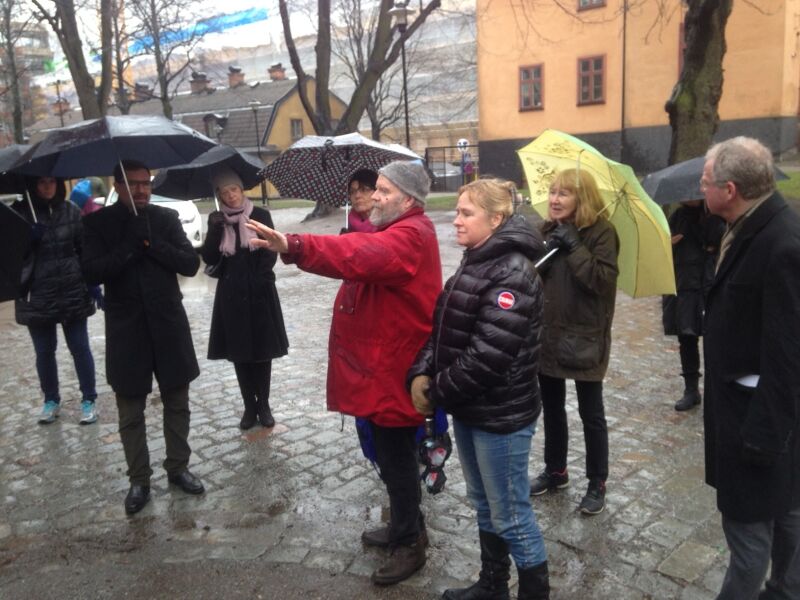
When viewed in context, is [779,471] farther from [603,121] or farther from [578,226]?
[603,121]

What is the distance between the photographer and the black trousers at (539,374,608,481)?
392 cm

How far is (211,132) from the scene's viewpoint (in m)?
45.5

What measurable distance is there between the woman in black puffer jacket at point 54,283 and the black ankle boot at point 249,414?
128cm

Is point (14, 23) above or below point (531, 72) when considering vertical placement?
above

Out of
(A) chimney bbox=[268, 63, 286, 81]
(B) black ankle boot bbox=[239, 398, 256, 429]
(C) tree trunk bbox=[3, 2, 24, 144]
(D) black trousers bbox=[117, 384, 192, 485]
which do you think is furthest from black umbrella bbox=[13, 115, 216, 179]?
(A) chimney bbox=[268, 63, 286, 81]

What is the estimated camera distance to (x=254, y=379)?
216 inches

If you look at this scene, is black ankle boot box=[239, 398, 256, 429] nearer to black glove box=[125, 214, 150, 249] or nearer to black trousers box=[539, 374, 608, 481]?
black glove box=[125, 214, 150, 249]

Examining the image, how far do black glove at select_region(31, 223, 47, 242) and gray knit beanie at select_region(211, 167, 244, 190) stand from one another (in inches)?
61.2

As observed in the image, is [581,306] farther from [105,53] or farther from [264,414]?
[105,53]

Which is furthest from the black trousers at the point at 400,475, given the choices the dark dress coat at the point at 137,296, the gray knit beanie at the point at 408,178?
the dark dress coat at the point at 137,296

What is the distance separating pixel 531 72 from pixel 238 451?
26.9m

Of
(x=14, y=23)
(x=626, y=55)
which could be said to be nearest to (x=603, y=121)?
Result: (x=626, y=55)

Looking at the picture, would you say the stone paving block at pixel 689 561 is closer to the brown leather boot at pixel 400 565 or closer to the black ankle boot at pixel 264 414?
the brown leather boot at pixel 400 565

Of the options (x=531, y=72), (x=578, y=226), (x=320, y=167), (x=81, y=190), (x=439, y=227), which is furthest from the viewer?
(x=531, y=72)
